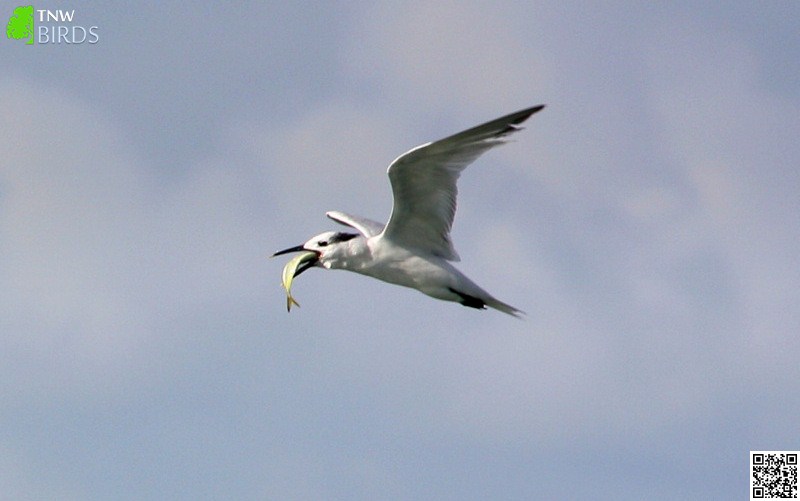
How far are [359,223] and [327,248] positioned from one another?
106cm

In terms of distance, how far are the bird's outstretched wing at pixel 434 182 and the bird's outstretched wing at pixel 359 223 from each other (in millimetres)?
1062

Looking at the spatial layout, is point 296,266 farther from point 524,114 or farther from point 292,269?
point 524,114

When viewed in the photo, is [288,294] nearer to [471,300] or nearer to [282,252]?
[282,252]

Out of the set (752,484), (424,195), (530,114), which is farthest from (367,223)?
(752,484)

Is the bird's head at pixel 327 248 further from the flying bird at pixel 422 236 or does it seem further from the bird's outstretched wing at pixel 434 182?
the bird's outstretched wing at pixel 434 182

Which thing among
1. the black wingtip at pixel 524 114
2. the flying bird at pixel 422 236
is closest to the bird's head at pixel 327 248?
the flying bird at pixel 422 236

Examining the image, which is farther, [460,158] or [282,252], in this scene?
[282,252]

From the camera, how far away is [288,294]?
813 inches

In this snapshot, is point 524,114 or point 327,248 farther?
point 327,248

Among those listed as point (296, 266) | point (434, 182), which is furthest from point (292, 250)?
point (434, 182)

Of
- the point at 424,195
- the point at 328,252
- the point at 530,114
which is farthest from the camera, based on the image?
the point at 328,252

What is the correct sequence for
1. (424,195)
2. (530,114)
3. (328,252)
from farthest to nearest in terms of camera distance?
(328,252)
(424,195)
(530,114)

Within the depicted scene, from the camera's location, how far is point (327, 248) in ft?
67.2

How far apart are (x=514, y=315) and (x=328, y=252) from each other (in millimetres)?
2561
